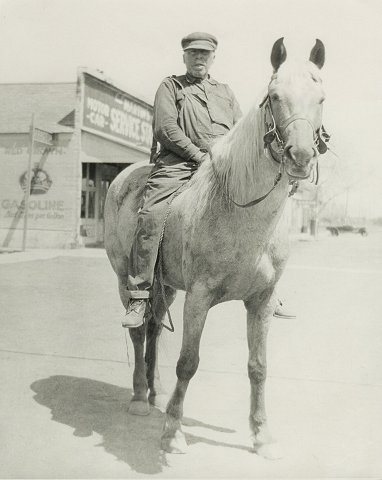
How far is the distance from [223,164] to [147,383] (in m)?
2.21

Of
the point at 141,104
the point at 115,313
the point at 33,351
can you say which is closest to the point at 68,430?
the point at 33,351

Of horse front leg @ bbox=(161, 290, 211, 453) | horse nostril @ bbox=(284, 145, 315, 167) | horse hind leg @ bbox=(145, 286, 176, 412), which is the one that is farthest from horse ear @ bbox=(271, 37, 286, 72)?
horse hind leg @ bbox=(145, 286, 176, 412)

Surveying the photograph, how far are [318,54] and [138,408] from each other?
2.99 m

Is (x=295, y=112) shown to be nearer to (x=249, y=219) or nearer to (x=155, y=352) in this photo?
(x=249, y=219)

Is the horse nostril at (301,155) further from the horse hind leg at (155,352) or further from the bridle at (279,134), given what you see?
the horse hind leg at (155,352)

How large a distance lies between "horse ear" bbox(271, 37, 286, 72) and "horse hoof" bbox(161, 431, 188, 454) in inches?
95.7

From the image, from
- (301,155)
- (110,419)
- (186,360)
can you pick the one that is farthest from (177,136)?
(110,419)

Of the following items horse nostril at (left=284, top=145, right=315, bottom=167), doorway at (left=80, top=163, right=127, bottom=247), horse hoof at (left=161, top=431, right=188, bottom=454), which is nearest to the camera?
horse nostril at (left=284, top=145, right=315, bottom=167)

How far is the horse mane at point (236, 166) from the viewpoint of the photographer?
11.1 feet

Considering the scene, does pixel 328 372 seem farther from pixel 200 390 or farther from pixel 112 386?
pixel 112 386

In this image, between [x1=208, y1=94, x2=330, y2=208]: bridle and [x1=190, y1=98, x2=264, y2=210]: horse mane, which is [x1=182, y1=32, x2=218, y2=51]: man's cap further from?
[x1=208, y1=94, x2=330, y2=208]: bridle

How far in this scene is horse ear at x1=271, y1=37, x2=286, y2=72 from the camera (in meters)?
3.10

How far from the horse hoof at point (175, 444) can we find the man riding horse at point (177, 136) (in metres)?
0.81

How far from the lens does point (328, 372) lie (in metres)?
5.61
